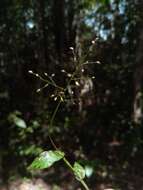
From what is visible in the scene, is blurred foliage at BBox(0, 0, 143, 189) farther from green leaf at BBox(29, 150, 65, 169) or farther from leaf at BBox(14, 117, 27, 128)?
green leaf at BBox(29, 150, 65, 169)

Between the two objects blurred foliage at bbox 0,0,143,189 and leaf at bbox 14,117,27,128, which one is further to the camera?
blurred foliage at bbox 0,0,143,189

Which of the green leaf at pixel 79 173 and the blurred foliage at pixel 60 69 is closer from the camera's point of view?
the green leaf at pixel 79 173

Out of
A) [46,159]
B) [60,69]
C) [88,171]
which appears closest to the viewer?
[46,159]

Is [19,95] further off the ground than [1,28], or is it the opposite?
[1,28]

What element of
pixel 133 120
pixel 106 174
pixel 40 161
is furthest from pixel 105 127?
pixel 40 161

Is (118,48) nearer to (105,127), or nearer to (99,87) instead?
(99,87)

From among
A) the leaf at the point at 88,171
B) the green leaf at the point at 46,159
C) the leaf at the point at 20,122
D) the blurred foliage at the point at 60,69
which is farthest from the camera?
the blurred foliage at the point at 60,69

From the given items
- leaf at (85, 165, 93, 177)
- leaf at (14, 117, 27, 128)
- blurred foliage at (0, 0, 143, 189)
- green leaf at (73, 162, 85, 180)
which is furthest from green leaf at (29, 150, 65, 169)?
leaf at (14, 117, 27, 128)

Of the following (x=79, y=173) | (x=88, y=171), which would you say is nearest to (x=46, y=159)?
(x=79, y=173)

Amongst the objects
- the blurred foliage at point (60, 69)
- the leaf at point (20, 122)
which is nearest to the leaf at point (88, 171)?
the blurred foliage at point (60, 69)

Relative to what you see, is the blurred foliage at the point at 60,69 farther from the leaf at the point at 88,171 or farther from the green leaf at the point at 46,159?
the green leaf at the point at 46,159

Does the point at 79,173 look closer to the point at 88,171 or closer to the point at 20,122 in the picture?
the point at 88,171
